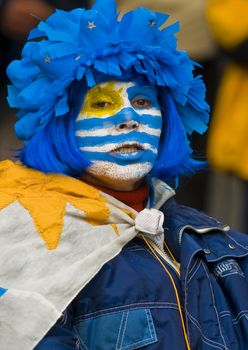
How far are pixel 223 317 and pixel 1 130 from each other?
2.00 m

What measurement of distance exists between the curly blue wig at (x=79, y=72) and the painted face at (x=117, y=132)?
36 mm

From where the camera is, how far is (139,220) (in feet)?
10.5

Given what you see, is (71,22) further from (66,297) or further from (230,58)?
(230,58)

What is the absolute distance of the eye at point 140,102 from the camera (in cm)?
326

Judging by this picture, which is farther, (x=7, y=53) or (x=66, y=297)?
(x=7, y=53)

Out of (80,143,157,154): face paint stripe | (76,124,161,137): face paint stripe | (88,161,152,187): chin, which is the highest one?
(76,124,161,137): face paint stripe

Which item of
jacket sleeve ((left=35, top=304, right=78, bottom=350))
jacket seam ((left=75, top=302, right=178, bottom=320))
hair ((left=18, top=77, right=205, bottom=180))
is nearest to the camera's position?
jacket sleeve ((left=35, top=304, right=78, bottom=350))

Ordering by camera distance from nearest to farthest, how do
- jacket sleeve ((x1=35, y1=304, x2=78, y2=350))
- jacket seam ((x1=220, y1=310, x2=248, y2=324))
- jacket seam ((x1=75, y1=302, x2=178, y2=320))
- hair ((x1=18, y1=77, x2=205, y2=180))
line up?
jacket sleeve ((x1=35, y1=304, x2=78, y2=350)) → jacket seam ((x1=75, y1=302, x2=178, y2=320)) → jacket seam ((x1=220, y1=310, x2=248, y2=324)) → hair ((x1=18, y1=77, x2=205, y2=180))

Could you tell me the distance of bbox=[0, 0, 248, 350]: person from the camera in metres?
2.92

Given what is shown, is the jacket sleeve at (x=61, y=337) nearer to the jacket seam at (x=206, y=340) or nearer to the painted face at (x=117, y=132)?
the jacket seam at (x=206, y=340)

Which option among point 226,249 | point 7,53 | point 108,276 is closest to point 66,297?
point 108,276

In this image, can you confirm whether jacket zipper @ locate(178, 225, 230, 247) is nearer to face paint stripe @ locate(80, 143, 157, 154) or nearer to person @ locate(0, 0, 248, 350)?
person @ locate(0, 0, 248, 350)

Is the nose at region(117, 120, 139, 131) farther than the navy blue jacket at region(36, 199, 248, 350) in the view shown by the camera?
Yes

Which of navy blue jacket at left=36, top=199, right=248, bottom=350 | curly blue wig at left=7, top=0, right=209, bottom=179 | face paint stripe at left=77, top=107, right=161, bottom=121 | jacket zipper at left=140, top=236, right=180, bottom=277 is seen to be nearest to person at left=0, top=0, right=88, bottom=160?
curly blue wig at left=7, top=0, right=209, bottom=179
